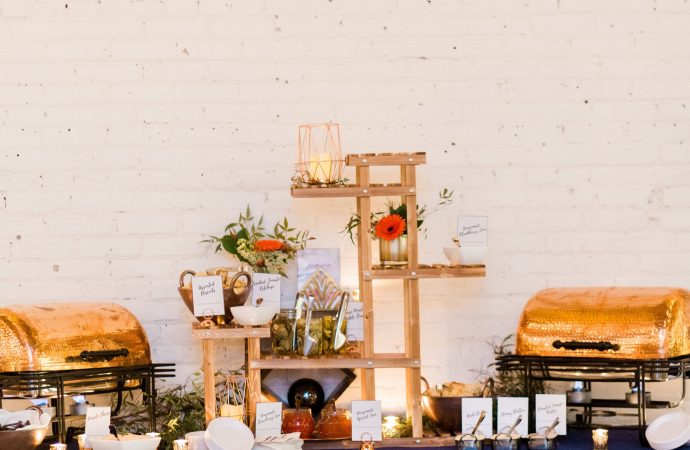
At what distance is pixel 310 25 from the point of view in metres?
4.31

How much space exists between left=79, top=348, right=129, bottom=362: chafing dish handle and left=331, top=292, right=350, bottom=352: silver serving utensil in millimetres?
759

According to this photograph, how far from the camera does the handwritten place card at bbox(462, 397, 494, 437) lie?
373cm

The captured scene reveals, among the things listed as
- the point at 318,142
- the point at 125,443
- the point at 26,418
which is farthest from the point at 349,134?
the point at 26,418

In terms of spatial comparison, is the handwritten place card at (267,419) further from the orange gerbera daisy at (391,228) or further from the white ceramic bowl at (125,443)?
the orange gerbera daisy at (391,228)

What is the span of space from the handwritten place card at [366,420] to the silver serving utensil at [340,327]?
226 millimetres

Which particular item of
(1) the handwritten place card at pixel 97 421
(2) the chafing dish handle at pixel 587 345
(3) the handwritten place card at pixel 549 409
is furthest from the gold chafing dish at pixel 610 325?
(1) the handwritten place card at pixel 97 421

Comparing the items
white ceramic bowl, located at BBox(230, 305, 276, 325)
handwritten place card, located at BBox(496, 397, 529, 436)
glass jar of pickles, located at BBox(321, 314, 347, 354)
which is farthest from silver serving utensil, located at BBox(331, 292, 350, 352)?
handwritten place card, located at BBox(496, 397, 529, 436)

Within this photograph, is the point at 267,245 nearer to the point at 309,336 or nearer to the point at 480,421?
the point at 309,336

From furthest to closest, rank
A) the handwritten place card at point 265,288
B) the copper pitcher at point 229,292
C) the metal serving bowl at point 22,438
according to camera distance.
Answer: the handwritten place card at point 265,288, the copper pitcher at point 229,292, the metal serving bowl at point 22,438

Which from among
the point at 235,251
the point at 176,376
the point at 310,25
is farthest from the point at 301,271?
the point at 310,25

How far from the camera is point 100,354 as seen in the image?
→ 3.72m

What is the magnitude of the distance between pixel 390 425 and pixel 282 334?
0.55m

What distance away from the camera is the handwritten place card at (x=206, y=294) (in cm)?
372

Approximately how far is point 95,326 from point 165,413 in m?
0.51
